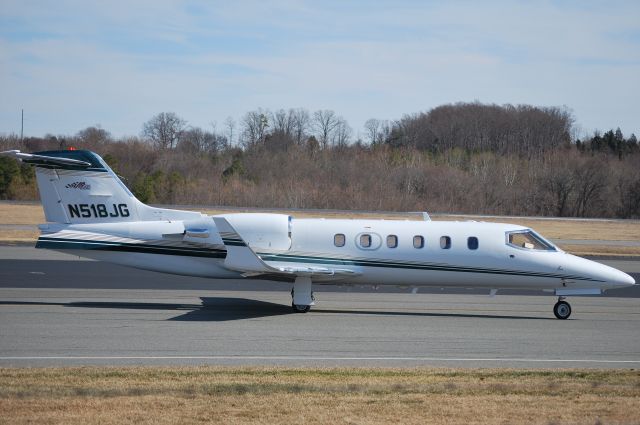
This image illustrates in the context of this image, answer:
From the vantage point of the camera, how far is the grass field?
1527 inches

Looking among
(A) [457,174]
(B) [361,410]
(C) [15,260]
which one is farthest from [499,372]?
(A) [457,174]

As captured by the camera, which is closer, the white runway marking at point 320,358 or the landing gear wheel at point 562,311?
the white runway marking at point 320,358

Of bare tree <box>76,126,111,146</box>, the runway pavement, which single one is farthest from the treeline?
the runway pavement

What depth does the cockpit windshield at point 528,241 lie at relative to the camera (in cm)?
2071

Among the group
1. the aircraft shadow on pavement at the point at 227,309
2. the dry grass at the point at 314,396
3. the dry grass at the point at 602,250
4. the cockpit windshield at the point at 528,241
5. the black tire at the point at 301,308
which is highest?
the cockpit windshield at the point at 528,241

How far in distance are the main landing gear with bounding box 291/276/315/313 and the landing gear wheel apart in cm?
606

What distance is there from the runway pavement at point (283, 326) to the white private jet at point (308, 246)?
3.05ft

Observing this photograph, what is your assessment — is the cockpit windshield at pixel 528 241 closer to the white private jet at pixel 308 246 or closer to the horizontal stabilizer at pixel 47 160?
the white private jet at pixel 308 246

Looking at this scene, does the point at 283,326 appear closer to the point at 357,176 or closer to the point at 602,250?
the point at 602,250

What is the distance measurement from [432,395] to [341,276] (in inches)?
363

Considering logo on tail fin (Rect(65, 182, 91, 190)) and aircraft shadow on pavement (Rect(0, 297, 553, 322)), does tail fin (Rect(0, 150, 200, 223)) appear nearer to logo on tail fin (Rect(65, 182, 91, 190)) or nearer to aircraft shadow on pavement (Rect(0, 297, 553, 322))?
logo on tail fin (Rect(65, 182, 91, 190))

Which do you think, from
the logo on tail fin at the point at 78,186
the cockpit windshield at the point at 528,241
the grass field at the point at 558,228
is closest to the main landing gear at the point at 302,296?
the cockpit windshield at the point at 528,241

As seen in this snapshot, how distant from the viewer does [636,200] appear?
7325 cm

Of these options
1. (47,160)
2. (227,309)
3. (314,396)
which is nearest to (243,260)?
(227,309)
